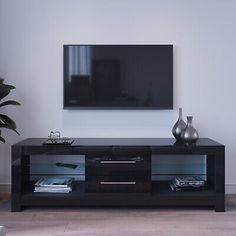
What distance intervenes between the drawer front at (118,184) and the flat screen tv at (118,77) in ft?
2.60

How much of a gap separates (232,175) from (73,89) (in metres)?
1.81

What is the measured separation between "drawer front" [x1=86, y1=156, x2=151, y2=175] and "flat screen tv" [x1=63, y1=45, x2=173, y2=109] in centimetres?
67

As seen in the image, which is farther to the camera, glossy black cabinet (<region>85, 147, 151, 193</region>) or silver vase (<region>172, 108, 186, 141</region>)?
silver vase (<region>172, 108, 186, 141</region>)

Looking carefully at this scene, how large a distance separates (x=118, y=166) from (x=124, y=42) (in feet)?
4.18

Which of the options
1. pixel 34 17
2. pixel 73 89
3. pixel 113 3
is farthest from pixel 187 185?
pixel 34 17

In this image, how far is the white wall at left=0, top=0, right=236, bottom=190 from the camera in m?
3.63

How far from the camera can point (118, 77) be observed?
362cm

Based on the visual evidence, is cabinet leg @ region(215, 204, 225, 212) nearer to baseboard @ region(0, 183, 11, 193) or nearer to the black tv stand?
the black tv stand

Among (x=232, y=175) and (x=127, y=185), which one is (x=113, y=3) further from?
(x=232, y=175)

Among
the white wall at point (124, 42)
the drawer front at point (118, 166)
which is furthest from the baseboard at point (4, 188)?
the drawer front at point (118, 166)

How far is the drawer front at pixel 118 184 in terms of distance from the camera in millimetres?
3141

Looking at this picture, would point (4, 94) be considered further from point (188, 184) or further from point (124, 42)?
point (188, 184)

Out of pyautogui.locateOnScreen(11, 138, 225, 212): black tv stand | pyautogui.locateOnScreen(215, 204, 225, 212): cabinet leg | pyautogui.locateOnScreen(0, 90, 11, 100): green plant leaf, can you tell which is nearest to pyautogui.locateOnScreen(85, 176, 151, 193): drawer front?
pyautogui.locateOnScreen(11, 138, 225, 212): black tv stand

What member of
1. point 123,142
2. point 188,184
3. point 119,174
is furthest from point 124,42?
point 188,184
